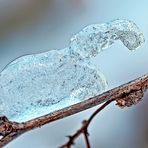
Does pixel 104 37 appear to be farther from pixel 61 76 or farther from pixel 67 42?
pixel 67 42

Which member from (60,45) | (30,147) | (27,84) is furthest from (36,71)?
(60,45)

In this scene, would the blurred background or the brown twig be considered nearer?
the brown twig

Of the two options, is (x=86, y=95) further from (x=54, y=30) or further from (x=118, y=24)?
(x=54, y=30)

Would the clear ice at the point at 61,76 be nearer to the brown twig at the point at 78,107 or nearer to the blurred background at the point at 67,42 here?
the brown twig at the point at 78,107

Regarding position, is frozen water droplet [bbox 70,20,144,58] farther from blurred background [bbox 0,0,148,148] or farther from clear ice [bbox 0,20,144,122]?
blurred background [bbox 0,0,148,148]

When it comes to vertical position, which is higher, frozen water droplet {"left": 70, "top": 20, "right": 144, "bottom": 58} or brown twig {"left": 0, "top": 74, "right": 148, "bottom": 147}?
frozen water droplet {"left": 70, "top": 20, "right": 144, "bottom": 58}

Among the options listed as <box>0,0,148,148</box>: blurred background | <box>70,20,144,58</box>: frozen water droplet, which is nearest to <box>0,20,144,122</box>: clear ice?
<box>70,20,144,58</box>: frozen water droplet
